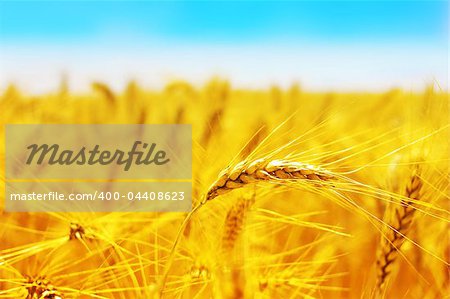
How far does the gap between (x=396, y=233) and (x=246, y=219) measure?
21 cm

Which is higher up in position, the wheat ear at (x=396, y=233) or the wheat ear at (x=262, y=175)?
the wheat ear at (x=262, y=175)

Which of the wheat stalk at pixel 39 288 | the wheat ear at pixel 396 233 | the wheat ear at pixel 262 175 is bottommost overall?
the wheat stalk at pixel 39 288

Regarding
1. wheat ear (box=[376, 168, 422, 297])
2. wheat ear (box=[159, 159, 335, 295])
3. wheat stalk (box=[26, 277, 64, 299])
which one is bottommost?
wheat stalk (box=[26, 277, 64, 299])

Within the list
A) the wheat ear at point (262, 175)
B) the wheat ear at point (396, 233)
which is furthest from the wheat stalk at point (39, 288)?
the wheat ear at point (396, 233)

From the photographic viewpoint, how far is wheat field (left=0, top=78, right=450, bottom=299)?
61 cm

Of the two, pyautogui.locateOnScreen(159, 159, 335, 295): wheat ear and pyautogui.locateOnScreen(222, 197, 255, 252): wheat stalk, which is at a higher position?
pyautogui.locateOnScreen(159, 159, 335, 295): wheat ear

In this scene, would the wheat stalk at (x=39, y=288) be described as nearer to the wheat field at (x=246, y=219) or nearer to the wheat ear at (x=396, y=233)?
the wheat field at (x=246, y=219)

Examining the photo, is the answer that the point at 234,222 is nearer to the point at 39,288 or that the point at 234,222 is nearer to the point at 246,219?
the point at 246,219

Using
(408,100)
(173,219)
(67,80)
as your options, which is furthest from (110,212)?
(408,100)

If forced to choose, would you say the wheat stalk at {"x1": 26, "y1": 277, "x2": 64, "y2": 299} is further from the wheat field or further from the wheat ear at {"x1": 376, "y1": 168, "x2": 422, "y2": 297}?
the wheat ear at {"x1": 376, "y1": 168, "x2": 422, "y2": 297}

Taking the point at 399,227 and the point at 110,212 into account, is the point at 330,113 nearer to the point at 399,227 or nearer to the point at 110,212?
the point at 399,227

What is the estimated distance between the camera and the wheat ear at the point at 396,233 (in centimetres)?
65

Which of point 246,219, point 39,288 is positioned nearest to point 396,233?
point 246,219

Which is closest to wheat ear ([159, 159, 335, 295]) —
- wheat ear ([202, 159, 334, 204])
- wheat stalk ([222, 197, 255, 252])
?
wheat ear ([202, 159, 334, 204])
